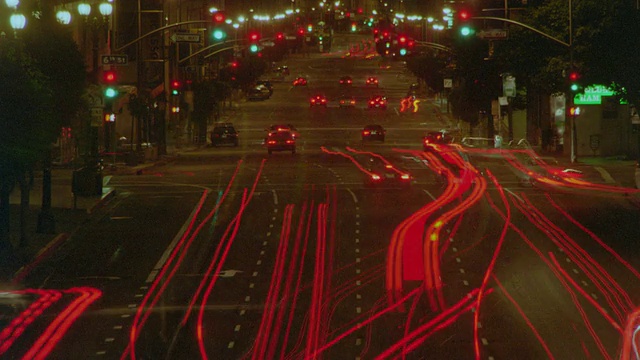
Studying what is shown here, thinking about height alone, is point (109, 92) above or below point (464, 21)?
below

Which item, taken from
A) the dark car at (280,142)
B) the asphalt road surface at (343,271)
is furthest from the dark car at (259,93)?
the asphalt road surface at (343,271)

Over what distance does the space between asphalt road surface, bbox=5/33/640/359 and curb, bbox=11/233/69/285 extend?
1.04 feet

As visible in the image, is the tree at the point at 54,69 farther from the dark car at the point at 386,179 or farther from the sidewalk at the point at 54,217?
the dark car at the point at 386,179

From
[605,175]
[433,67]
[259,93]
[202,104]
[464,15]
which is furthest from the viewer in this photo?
[259,93]

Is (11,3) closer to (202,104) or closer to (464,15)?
(464,15)

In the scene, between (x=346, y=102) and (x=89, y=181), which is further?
(x=346, y=102)

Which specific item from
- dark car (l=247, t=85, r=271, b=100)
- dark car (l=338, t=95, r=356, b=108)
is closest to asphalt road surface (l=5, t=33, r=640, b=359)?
dark car (l=338, t=95, r=356, b=108)

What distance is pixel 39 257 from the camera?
24125 mm

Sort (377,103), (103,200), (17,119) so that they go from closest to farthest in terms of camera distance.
→ (17,119) < (103,200) < (377,103)

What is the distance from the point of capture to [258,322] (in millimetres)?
17375

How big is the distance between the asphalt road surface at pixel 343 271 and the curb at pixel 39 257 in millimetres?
317

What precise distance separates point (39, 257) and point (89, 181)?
1187 cm

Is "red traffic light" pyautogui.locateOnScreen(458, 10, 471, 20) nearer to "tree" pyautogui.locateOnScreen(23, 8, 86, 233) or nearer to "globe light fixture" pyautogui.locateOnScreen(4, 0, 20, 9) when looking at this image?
"tree" pyautogui.locateOnScreen(23, 8, 86, 233)

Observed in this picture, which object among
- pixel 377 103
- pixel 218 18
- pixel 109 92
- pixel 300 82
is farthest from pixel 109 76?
pixel 300 82
